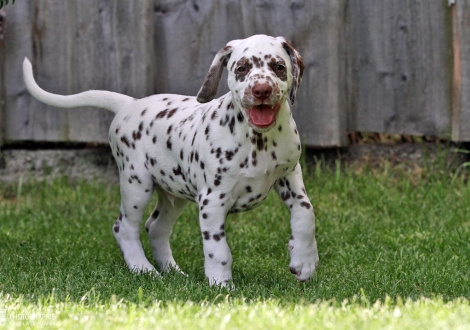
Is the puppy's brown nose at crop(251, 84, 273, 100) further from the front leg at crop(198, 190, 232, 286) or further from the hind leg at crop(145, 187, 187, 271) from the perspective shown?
the hind leg at crop(145, 187, 187, 271)

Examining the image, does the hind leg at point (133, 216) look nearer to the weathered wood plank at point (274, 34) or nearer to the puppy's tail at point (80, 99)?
the puppy's tail at point (80, 99)

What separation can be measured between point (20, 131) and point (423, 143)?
367 cm

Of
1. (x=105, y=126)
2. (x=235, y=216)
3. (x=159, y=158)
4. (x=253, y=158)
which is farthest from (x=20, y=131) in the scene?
(x=253, y=158)

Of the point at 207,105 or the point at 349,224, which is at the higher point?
the point at 207,105

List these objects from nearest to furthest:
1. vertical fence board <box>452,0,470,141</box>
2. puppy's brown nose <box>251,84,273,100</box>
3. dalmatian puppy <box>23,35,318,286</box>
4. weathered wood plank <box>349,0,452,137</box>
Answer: puppy's brown nose <box>251,84,273,100</box>
dalmatian puppy <box>23,35,318,286</box>
vertical fence board <box>452,0,470,141</box>
weathered wood plank <box>349,0,452,137</box>

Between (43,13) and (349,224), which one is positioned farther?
(43,13)

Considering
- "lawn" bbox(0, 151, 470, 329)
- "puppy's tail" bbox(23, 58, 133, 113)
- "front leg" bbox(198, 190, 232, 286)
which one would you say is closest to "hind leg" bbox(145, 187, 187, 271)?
"lawn" bbox(0, 151, 470, 329)

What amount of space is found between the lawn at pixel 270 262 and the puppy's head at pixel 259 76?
997mm

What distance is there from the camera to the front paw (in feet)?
15.7

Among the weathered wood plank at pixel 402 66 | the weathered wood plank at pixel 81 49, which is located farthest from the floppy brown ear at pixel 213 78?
the weathered wood plank at pixel 402 66

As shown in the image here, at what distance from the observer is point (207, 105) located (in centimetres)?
515

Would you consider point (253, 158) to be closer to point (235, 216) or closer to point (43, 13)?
point (235, 216)

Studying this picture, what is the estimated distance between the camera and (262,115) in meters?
4.48

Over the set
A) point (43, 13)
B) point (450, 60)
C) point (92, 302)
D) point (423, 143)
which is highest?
point (43, 13)
